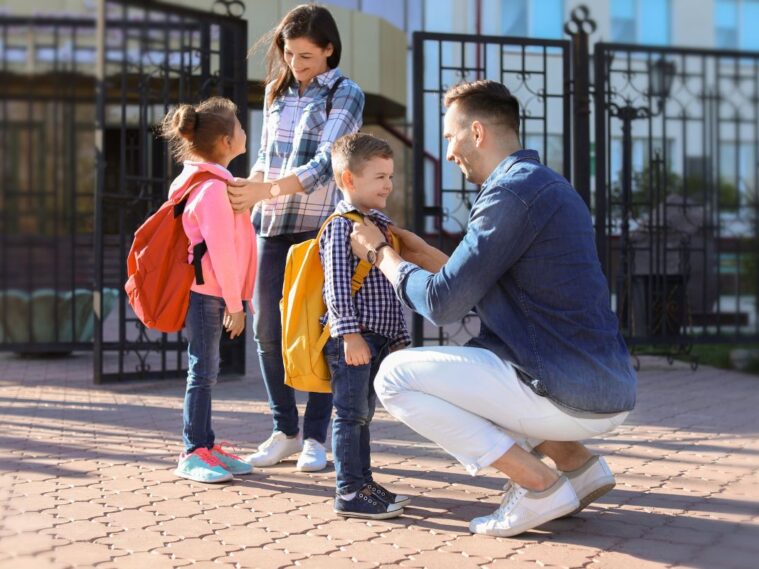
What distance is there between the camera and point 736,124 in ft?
33.5

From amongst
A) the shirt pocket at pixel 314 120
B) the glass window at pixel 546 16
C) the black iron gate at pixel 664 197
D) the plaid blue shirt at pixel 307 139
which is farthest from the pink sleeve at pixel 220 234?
the glass window at pixel 546 16

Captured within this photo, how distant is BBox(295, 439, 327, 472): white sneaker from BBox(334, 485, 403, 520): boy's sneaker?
2.72 ft

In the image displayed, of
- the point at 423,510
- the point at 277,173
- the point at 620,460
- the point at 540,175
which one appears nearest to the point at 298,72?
the point at 277,173

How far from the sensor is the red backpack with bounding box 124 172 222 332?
4.45m

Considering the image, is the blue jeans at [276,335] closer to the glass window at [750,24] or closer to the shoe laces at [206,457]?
the shoe laces at [206,457]

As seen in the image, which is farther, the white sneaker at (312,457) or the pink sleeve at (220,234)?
the white sneaker at (312,457)

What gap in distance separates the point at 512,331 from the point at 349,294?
0.62m

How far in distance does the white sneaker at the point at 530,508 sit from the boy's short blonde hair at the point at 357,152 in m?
1.27

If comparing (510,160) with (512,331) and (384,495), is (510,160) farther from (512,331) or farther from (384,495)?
(384,495)

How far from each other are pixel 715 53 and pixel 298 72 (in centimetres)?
611

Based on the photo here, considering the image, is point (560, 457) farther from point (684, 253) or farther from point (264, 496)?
point (684, 253)

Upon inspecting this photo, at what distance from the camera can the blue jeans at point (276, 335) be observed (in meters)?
4.81

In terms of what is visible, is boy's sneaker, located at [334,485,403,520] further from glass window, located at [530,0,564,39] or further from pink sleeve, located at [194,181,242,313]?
glass window, located at [530,0,564,39]

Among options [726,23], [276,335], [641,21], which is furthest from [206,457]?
[726,23]
